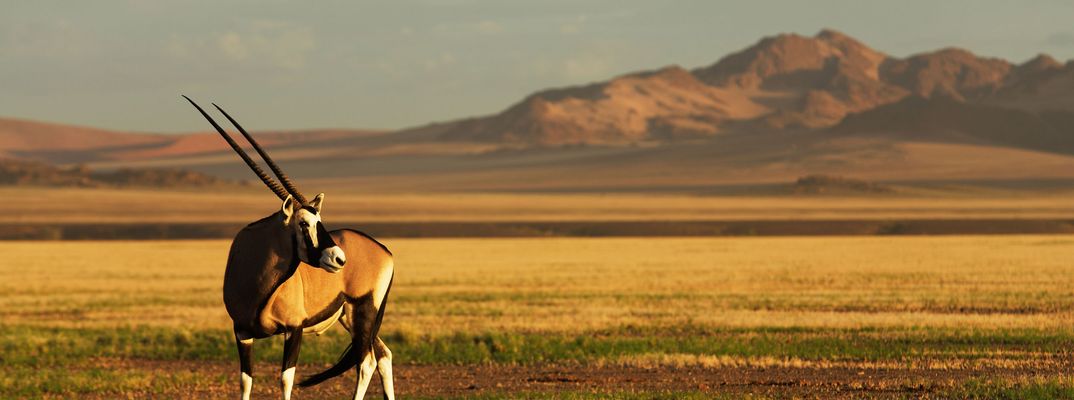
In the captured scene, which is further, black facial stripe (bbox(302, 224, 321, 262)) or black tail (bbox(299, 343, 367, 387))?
black tail (bbox(299, 343, 367, 387))

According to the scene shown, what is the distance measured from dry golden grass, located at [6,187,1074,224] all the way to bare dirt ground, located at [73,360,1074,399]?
9501 centimetres

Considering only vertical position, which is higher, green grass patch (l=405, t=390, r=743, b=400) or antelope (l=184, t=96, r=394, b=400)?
antelope (l=184, t=96, r=394, b=400)

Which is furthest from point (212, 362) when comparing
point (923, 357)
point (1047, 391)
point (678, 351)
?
point (1047, 391)

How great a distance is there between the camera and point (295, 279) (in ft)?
38.5

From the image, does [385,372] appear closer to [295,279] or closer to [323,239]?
[295,279]

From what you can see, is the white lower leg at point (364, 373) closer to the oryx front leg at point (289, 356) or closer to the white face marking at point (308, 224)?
the oryx front leg at point (289, 356)

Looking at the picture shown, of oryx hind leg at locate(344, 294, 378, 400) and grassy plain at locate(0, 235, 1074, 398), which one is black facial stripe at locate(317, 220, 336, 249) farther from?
grassy plain at locate(0, 235, 1074, 398)

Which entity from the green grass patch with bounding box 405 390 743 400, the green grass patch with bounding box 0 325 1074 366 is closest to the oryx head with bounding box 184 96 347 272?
the green grass patch with bounding box 405 390 743 400

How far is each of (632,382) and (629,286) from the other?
Answer: 77.8 ft

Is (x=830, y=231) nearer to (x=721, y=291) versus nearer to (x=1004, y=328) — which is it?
(x=721, y=291)

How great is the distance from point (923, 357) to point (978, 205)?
12747 centimetres

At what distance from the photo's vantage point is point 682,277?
4575cm

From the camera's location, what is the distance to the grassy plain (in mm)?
18297

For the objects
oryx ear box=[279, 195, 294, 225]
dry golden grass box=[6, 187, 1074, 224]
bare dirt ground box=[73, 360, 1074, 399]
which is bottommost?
dry golden grass box=[6, 187, 1074, 224]
